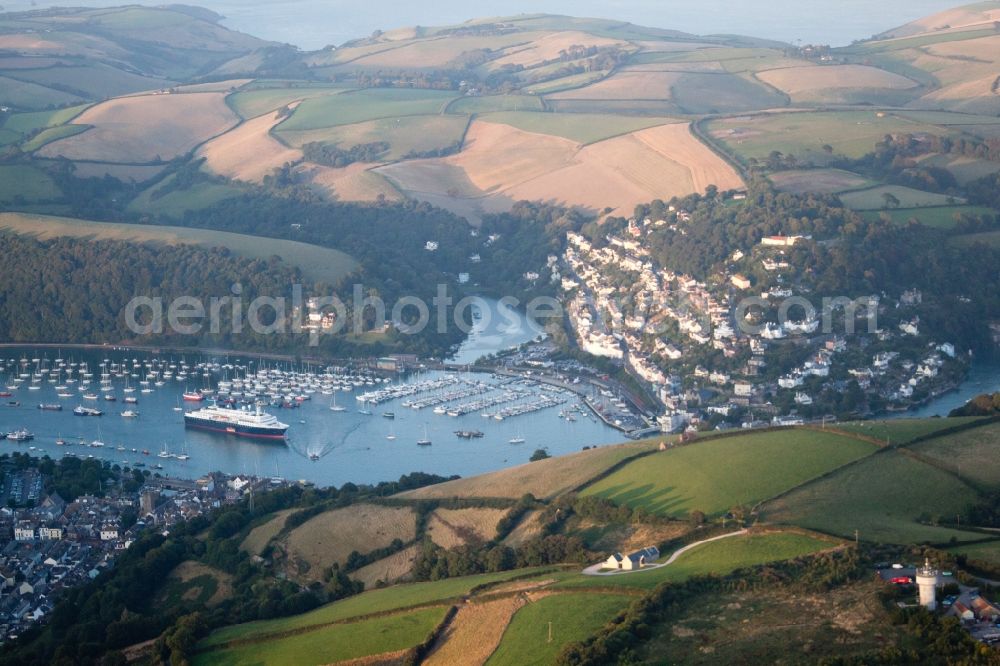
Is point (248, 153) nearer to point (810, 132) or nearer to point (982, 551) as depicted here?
point (810, 132)

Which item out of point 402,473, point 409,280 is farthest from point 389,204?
point 402,473

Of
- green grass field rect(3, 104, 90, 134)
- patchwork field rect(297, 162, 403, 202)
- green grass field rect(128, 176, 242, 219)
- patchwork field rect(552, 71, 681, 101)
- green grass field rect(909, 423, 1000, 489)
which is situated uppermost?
patchwork field rect(552, 71, 681, 101)

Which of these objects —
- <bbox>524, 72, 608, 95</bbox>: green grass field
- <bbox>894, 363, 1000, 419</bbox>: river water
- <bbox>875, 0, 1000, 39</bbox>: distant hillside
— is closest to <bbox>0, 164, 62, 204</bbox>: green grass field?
<bbox>524, 72, 608, 95</bbox>: green grass field

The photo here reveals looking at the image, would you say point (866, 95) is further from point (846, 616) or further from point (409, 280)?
point (846, 616)

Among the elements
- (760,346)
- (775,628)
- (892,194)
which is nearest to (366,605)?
(775,628)

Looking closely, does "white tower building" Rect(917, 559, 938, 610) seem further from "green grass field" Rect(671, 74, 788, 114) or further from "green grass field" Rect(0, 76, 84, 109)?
"green grass field" Rect(0, 76, 84, 109)

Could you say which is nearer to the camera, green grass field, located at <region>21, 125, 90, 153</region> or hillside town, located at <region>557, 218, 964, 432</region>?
hillside town, located at <region>557, 218, 964, 432</region>

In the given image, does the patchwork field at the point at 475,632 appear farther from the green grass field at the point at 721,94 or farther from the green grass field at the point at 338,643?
the green grass field at the point at 721,94
